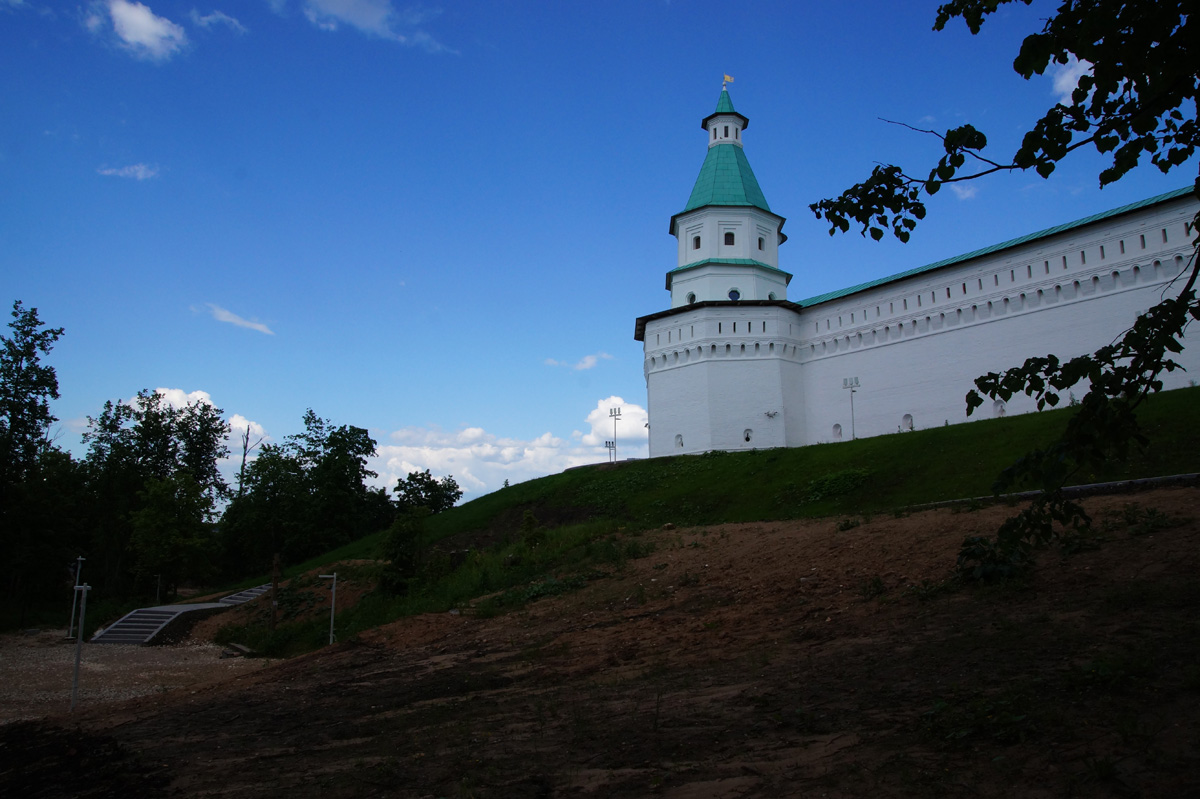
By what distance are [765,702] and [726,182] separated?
123 ft

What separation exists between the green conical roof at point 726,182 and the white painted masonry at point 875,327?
0.63 metres

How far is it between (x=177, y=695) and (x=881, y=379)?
2984cm

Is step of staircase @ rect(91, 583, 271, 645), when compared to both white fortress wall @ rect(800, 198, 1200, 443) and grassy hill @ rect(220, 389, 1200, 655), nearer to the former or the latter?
grassy hill @ rect(220, 389, 1200, 655)

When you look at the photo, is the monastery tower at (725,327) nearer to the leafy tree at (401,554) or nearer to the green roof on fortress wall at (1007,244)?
the green roof on fortress wall at (1007,244)

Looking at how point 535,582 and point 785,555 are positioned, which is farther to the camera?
point 535,582

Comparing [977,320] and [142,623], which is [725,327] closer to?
[977,320]

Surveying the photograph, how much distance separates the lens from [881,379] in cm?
3422

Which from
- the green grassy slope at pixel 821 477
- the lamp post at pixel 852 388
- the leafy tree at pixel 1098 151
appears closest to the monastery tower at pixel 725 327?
the lamp post at pixel 852 388

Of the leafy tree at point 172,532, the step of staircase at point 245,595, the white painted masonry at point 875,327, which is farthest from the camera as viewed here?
the leafy tree at point 172,532

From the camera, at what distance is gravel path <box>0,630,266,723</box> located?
1314 cm

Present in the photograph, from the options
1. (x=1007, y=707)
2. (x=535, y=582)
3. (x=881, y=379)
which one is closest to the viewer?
(x=1007, y=707)

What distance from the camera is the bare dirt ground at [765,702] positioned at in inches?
195

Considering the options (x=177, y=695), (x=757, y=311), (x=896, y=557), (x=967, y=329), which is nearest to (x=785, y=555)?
(x=896, y=557)

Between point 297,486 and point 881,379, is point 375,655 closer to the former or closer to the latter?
point 881,379
